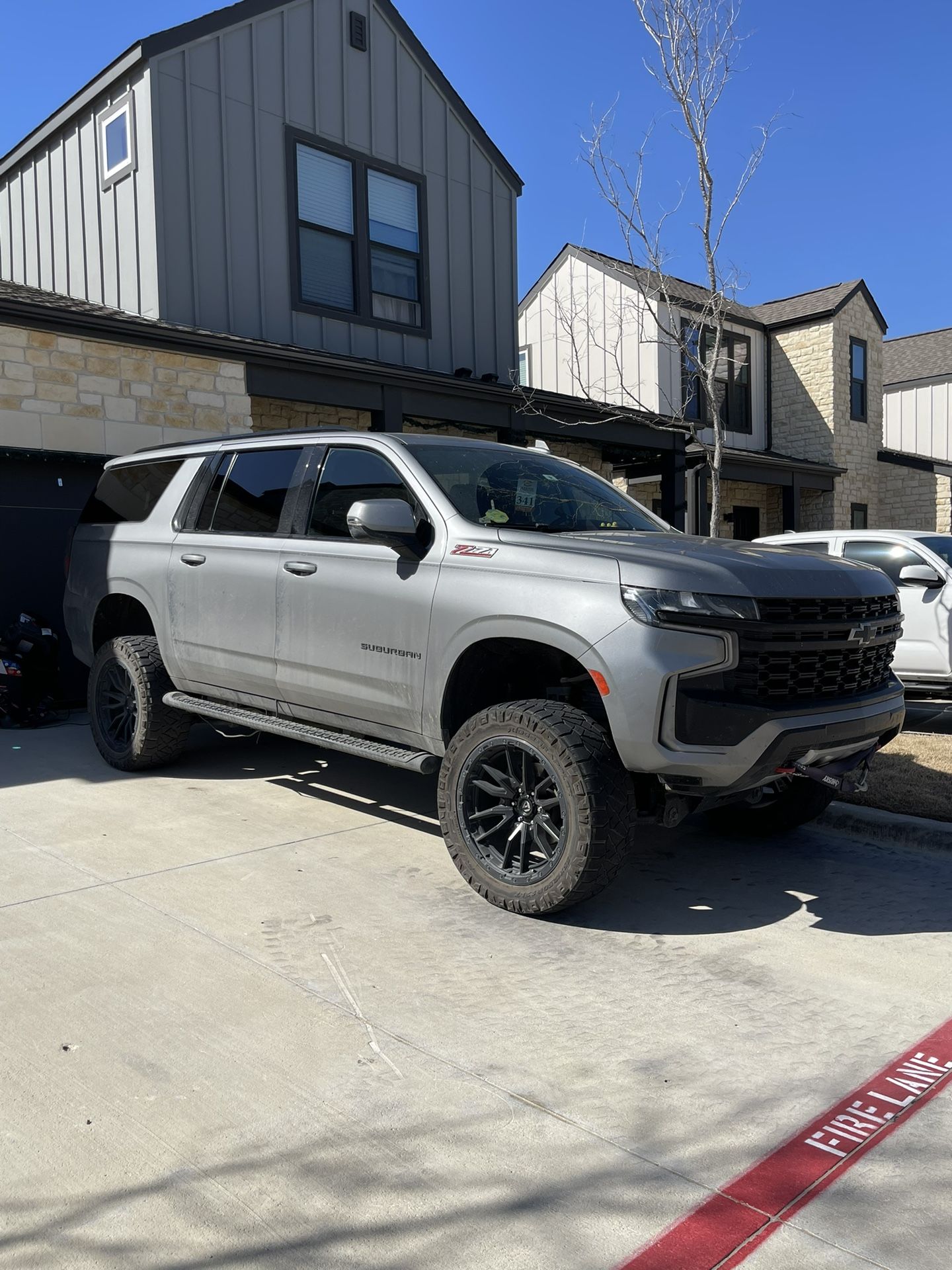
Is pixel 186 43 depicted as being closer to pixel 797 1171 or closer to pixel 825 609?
pixel 825 609

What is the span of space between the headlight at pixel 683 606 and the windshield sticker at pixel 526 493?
1.21 meters

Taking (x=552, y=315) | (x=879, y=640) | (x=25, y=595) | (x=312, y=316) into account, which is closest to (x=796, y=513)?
(x=552, y=315)

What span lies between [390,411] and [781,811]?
767cm

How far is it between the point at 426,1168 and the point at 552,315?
2037cm

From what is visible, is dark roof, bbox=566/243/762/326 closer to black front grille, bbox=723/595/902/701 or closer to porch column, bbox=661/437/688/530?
porch column, bbox=661/437/688/530

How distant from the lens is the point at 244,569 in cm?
580

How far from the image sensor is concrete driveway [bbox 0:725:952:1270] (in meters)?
2.44

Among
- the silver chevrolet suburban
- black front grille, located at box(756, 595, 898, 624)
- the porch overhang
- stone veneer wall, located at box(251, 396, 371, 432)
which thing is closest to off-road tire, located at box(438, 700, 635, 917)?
the silver chevrolet suburban

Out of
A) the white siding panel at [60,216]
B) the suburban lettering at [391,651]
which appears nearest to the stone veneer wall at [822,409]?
the white siding panel at [60,216]

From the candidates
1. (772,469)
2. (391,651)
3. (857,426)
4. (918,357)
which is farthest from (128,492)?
(918,357)

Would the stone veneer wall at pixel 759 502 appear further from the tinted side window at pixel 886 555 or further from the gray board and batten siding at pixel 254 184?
the tinted side window at pixel 886 555

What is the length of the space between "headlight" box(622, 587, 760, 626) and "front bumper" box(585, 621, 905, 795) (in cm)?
5

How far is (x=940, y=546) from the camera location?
9.70 meters

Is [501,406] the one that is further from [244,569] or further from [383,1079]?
[383,1079]
